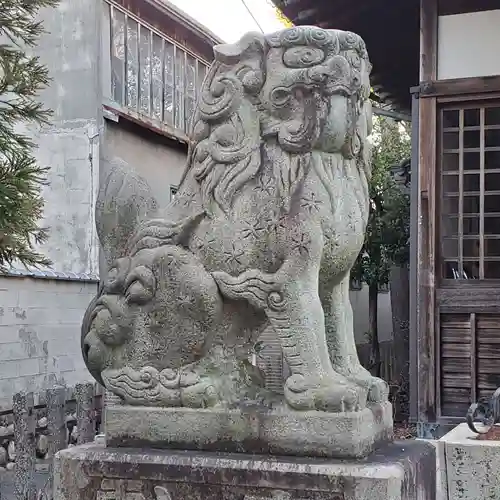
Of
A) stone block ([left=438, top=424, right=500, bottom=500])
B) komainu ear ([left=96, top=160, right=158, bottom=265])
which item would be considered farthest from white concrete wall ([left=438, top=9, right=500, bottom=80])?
komainu ear ([left=96, top=160, right=158, bottom=265])

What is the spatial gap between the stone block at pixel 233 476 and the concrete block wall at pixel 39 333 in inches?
204

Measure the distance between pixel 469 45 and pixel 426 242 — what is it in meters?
2.01

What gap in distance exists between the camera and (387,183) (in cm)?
1226

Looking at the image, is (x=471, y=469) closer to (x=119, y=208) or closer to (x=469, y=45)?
(x=119, y=208)

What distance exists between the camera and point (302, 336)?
2848 mm

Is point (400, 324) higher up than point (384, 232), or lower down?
lower down

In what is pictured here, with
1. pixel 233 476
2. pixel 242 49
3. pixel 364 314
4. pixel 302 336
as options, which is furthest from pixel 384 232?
pixel 233 476

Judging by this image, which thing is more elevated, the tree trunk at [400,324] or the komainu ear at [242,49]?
the komainu ear at [242,49]

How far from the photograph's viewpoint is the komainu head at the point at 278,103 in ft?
9.64

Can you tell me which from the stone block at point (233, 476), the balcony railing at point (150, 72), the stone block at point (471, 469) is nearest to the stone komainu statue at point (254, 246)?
the stone block at point (233, 476)

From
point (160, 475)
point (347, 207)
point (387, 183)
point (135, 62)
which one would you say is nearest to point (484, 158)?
point (387, 183)

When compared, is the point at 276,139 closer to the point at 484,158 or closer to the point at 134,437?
the point at 134,437

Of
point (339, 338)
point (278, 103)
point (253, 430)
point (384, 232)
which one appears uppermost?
point (278, 103)

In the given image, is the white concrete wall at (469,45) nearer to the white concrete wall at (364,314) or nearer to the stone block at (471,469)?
the stone block at (471,469)
